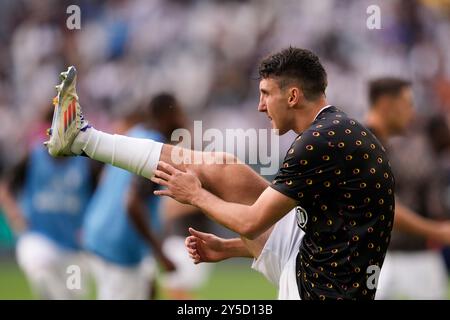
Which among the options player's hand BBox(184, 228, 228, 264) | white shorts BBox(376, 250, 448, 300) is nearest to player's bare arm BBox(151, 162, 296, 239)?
player's hand BBox(184, 228, 228, 264)

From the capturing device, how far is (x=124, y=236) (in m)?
8.59

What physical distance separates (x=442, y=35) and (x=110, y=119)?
5.67 metres

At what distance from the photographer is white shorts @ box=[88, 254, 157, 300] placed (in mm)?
8555

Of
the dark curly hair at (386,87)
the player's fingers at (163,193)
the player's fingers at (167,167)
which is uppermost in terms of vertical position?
the dark curly hair at (386,87)

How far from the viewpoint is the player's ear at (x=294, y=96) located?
524cm

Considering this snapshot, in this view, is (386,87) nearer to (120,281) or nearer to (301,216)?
(120,281)

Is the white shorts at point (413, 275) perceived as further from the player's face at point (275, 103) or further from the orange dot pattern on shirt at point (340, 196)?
the player's face at point (275, 103)

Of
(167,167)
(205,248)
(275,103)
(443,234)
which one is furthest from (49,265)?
(275,103)

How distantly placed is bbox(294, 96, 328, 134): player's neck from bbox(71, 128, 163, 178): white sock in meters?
0.83

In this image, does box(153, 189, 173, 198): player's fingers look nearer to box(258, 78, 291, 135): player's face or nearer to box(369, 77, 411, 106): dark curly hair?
box(258, 78, 291, 135): player's face

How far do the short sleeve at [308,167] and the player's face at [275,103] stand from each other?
247 mm

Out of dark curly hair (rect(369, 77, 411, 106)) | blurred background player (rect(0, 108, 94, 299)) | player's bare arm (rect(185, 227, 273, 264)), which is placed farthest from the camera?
blurred background player (rect(0, 108, 94, 299))

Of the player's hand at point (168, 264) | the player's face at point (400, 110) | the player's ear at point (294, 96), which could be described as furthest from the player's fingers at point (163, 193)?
the player's face at point (400, 110)
